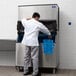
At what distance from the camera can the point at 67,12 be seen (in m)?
5.29

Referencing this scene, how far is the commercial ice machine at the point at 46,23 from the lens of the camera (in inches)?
189

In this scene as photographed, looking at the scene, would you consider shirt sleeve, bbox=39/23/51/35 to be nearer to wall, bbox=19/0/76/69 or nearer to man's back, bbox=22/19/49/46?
man's back, bbox=22/19/49/46

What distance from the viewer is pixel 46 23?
501cm

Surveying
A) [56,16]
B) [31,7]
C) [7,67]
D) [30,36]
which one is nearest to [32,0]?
[31,7]

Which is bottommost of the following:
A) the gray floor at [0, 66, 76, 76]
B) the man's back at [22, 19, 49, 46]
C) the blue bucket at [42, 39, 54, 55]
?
the gray floor at [0, 66, 76, 76]

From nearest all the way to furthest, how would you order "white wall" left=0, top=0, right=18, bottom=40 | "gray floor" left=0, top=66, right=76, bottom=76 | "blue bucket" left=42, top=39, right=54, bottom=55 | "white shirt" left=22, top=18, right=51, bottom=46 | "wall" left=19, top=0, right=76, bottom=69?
"white shirt" left=22, top=18, right=51, bottom=46, "blue bucket" left=42, top=39, right=54, bottom=55, "gray floor" left=0, top=66, right=76, bottom=76, "wall" left=19, top=0, right=76, bottom=69, "white wall" left=0, top=0, right=18, bottom=40

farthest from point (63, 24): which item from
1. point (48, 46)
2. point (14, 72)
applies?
point (14, 72)

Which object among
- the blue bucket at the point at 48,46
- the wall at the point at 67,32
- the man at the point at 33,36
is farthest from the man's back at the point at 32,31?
the wall at the point at 67,32

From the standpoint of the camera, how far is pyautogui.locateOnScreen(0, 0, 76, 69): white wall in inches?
208

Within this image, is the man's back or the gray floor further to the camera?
the gray floor

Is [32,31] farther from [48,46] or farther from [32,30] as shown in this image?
[48,46]

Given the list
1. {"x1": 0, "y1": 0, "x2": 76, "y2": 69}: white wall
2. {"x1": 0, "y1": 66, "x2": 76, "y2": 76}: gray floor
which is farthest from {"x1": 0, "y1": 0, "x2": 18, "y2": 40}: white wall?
{"x1": 0, "y1": 66, "x2": 76, "y2": 76}: gray floor

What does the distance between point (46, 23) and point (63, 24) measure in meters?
0.50

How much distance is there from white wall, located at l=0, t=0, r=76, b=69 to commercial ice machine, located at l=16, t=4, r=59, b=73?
30 centimetres
